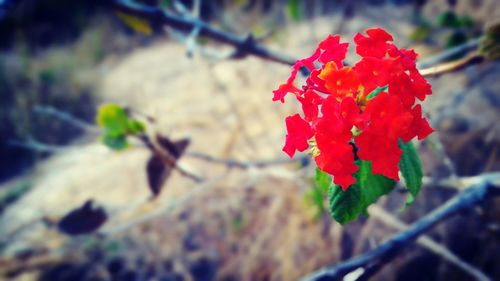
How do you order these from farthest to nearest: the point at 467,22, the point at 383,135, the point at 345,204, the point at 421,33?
the point at 421,33, the point at 467,22, the point at 345,204, the point at 383,135

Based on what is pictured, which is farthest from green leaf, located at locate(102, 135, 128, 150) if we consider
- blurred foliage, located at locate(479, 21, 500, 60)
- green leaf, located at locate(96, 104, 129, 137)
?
blurred foliage, located at locate(479, 21, 500, 60)

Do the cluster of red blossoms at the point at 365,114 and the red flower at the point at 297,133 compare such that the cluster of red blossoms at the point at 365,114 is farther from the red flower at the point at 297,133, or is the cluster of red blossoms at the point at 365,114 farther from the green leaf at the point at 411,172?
the green leaf at the point at 411,172

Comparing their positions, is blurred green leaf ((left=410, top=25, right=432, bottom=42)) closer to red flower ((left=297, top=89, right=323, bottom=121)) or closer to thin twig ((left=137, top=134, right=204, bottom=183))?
thin twig ((left=137, top=134, right=204, bottom=183))

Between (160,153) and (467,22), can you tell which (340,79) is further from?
(467,22)

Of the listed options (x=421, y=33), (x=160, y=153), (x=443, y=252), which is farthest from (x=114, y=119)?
(x=421, y=33)

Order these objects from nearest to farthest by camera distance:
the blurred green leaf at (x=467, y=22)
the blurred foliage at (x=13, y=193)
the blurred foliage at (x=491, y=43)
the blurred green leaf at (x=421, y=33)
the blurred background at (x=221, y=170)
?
the blurred foliage at (x=491, y=43) < the blurred background at (x=221, y=170) < the blurred green leaf at (x=467, y=22) < the blurred green leaf at (x=421, y=33) < the blurred foliage at (x=13, y=193)

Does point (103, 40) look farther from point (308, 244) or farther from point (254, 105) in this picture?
point (308, 244)

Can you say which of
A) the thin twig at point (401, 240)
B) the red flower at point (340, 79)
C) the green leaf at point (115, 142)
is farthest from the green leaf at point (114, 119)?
the red flower at point (340, 79)
